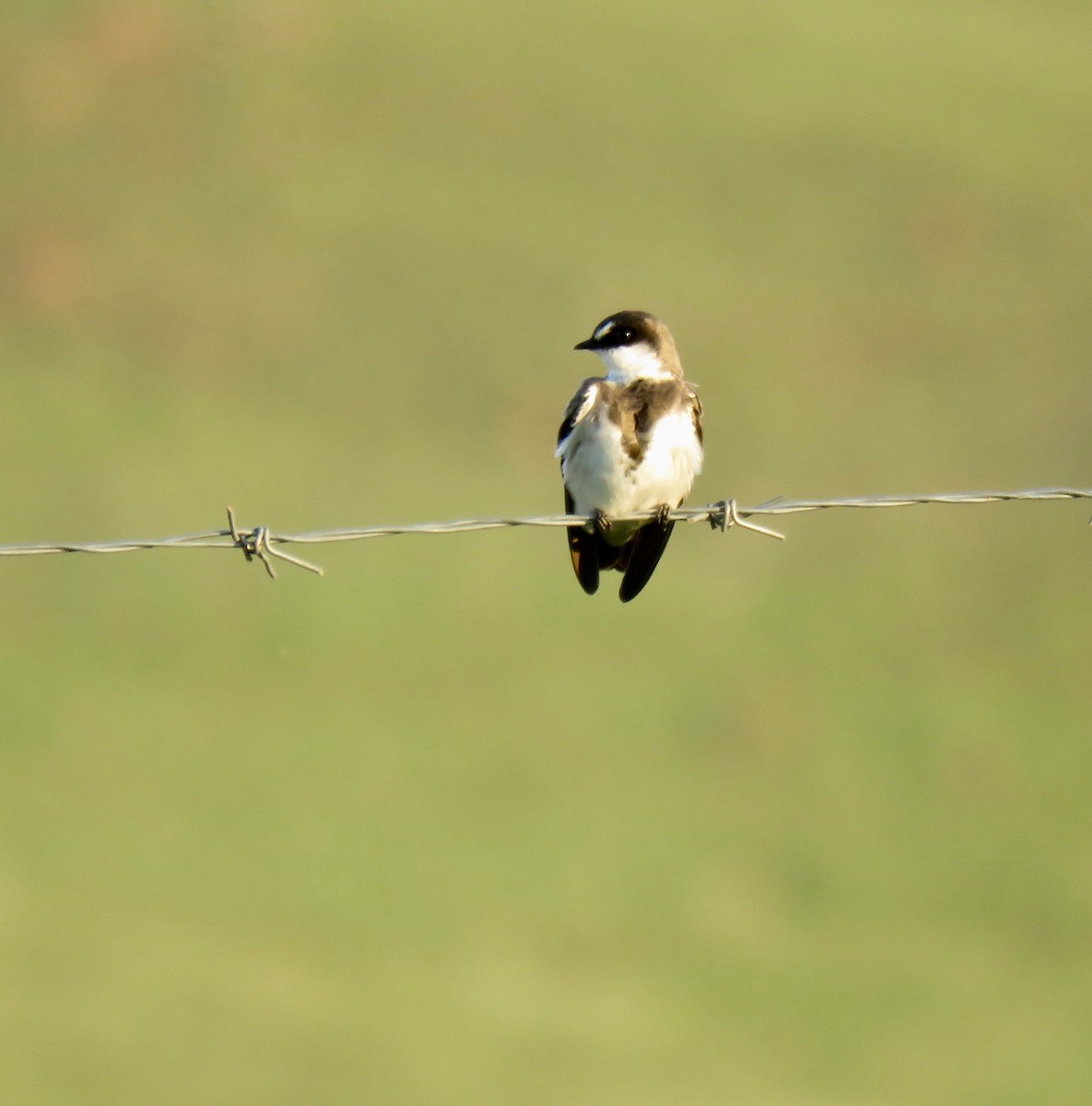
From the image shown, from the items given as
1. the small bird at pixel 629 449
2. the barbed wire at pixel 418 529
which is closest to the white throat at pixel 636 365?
the small bird at pixel 629 449

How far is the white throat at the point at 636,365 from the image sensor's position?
876 cm

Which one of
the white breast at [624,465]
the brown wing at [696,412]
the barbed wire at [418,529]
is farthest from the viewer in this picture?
the brown wing at [696,412]

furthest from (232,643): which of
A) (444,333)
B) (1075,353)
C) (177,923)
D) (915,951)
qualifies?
(1075,353)

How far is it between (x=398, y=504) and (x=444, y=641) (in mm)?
2381

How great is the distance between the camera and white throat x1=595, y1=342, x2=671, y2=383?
876 centimetres

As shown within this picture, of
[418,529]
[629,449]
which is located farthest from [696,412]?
[418,529]

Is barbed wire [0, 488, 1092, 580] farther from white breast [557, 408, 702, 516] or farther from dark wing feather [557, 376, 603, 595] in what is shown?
dark wing feather [557, 376, 603, 595]

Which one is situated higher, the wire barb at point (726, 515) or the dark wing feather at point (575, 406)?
the dark wing feather at point (575, 406)

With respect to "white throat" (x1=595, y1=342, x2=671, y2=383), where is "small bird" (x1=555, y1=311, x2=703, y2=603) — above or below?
below

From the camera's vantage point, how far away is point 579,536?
8820 millimetres

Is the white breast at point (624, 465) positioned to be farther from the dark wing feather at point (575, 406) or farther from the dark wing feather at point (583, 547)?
the dark wing feather at point (583, 547)

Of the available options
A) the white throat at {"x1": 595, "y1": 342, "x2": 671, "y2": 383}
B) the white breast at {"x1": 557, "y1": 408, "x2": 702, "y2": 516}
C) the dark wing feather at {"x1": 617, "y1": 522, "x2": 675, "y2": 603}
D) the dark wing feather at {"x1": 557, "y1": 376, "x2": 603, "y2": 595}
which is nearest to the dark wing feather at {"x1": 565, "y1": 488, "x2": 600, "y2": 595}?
the dark wing feather at {"x1": 557, "y1": 376, "x2": 603, "y2": 595}

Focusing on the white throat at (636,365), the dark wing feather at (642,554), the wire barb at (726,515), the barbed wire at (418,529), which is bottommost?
the barbed wire at (418,529)

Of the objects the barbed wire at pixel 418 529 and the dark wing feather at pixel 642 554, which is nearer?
the barbed wire at pixel 418 529
